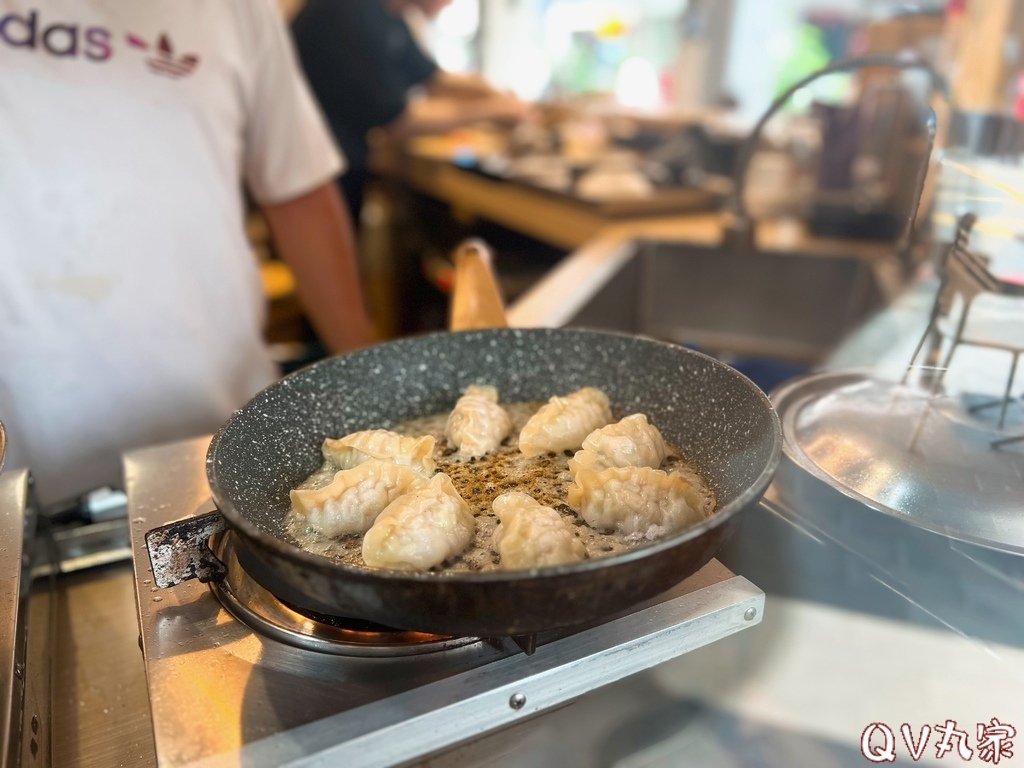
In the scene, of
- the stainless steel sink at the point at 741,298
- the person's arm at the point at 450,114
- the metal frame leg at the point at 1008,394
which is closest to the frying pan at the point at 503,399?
the metal frame leg at the point at 1008,394

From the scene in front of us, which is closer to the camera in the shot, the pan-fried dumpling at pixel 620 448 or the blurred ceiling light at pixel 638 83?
the pan-fried dumpling at pixel 620 448

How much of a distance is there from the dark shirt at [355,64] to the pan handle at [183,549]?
3166 mm

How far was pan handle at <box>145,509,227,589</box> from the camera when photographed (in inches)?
29.8

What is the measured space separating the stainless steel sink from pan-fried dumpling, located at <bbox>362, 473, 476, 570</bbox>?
5.84 ft

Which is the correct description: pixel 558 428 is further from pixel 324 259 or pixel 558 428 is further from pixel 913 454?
pixel 324 259

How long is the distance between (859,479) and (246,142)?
59.5 inches

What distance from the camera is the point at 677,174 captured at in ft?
10.8

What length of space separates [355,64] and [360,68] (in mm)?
33

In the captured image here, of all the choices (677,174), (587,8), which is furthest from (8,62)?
(587,8)

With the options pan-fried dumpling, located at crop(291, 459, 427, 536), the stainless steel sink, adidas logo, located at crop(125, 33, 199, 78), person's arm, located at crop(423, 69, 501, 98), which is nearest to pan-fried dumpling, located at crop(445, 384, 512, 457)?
pan-fried dumpling, located at crop(291, 459, 427, 536)

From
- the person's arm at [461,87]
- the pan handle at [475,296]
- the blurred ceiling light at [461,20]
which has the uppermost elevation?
the blurred ceiling light at [461,20]

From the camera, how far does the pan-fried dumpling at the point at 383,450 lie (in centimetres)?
91

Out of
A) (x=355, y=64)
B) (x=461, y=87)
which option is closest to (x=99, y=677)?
(x=355, y=64)

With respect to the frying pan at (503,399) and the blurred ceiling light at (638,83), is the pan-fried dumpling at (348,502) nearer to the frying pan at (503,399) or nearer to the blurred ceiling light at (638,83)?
the frying pan at (503,399)
